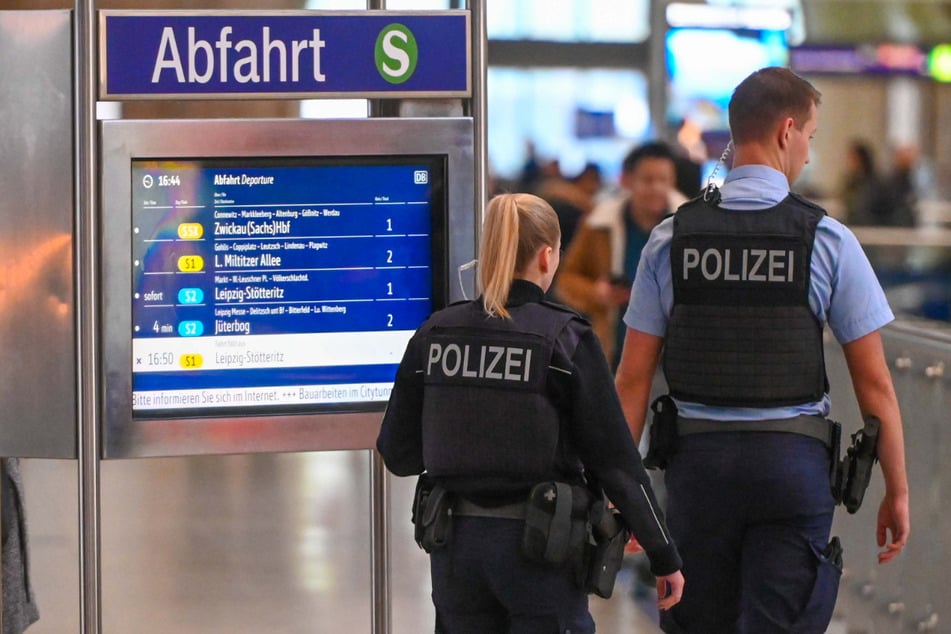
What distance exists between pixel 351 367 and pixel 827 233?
1115 mm

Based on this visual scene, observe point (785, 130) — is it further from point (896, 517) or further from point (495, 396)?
point (495, 396)

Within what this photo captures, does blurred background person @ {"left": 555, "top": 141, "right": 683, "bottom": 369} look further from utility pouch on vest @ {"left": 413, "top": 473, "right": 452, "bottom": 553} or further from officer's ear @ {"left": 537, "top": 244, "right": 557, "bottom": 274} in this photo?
utility pouch on vest @ {"left": 413, "top": 473, "right": 452, "bottom": 553}

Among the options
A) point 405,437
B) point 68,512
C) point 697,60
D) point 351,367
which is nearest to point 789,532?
point 405,437

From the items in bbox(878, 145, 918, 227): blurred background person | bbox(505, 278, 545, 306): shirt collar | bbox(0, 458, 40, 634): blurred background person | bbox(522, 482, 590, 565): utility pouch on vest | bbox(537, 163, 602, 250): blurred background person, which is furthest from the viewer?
bbox(878, 145, 918, 227): blurred background person

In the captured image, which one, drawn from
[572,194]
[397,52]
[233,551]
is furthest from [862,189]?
[397,52]

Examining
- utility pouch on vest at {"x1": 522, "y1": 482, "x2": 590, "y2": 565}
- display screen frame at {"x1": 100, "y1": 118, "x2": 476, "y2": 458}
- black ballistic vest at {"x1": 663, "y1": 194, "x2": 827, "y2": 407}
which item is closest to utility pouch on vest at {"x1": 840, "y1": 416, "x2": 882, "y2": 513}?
black ballistic vest at {"x1": 663, "y1": 194, "x2": 827, "y2": 407}

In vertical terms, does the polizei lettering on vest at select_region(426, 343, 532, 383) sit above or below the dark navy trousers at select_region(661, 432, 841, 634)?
above

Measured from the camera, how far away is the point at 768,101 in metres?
2.87

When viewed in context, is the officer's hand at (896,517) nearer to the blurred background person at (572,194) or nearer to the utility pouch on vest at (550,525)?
the utility pouch on vest at (550,525)

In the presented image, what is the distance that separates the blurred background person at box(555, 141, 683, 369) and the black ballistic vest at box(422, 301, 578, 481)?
319 cm

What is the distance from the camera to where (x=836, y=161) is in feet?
38.6

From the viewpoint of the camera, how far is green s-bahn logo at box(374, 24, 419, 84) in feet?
10.4

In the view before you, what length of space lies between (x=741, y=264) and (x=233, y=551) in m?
4.06

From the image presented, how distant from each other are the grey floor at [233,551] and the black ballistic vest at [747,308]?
1.60m
